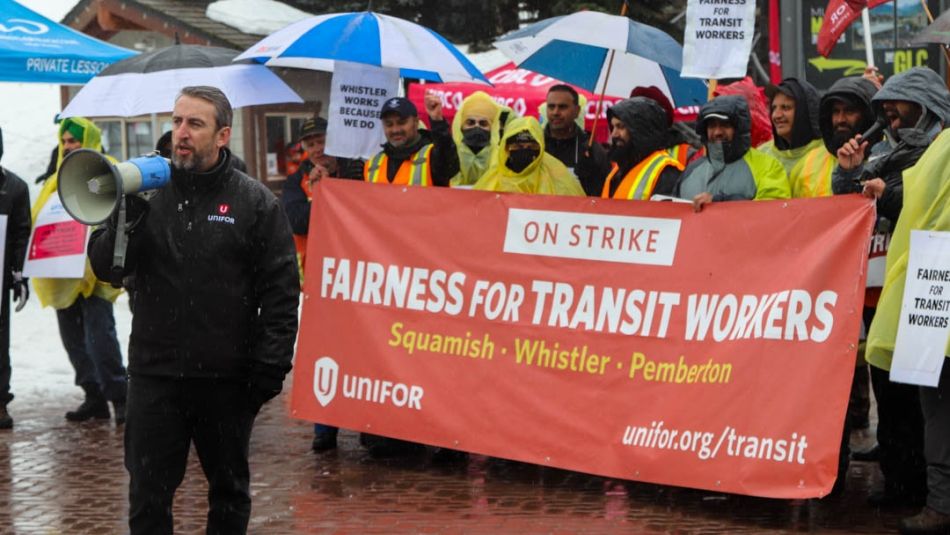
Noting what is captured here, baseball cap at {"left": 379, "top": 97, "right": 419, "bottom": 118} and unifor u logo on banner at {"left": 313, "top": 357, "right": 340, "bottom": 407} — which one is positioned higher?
baseball cap at {"left": 379, "top": 97, "right": 419, "bottom": 118}

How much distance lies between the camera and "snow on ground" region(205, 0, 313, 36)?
22359 millimetres

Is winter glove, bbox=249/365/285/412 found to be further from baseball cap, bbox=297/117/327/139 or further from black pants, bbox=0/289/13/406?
black pants, bbox=0/289/13/406

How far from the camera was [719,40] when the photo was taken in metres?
8.73

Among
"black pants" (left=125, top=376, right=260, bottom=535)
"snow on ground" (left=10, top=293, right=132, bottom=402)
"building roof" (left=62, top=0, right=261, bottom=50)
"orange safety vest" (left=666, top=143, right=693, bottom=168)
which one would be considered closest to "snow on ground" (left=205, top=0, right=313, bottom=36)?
"building roof" (left=62, top=0, right=261, bottom=50)

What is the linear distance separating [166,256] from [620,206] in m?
2.92

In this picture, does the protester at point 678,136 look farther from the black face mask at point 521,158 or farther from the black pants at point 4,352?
the black pants at point 4,352

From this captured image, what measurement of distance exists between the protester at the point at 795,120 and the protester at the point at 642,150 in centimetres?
58

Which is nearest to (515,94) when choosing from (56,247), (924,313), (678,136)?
(678,136)

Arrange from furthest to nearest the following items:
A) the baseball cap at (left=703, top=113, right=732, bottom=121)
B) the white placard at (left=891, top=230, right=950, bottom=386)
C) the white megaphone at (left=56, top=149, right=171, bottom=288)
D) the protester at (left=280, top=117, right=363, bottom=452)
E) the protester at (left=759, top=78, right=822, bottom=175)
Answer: the protester at (left=280, top=117, right=363, bottom=452)
the protester at (left=759, top=78, right=822, bottom=175)
the baseball cap at (left=703, top=113, right=732, bottom=121)
the white placard at (left=891, top=230, right=950, bottom=386)
the white megaphone at (left=56, top=149, right=171, bottom=288)

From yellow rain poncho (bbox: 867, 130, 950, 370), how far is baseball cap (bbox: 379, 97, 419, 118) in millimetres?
3281

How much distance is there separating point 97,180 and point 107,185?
0.05 metres

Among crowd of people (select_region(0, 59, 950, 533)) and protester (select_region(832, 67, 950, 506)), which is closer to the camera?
crowd of people (select_region(0, 59, 950, 533))

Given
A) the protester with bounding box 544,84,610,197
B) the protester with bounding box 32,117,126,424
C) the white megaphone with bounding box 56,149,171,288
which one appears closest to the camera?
the white megaphone with bounding box 56,149,171,288

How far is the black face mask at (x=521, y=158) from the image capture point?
28.8 feet
